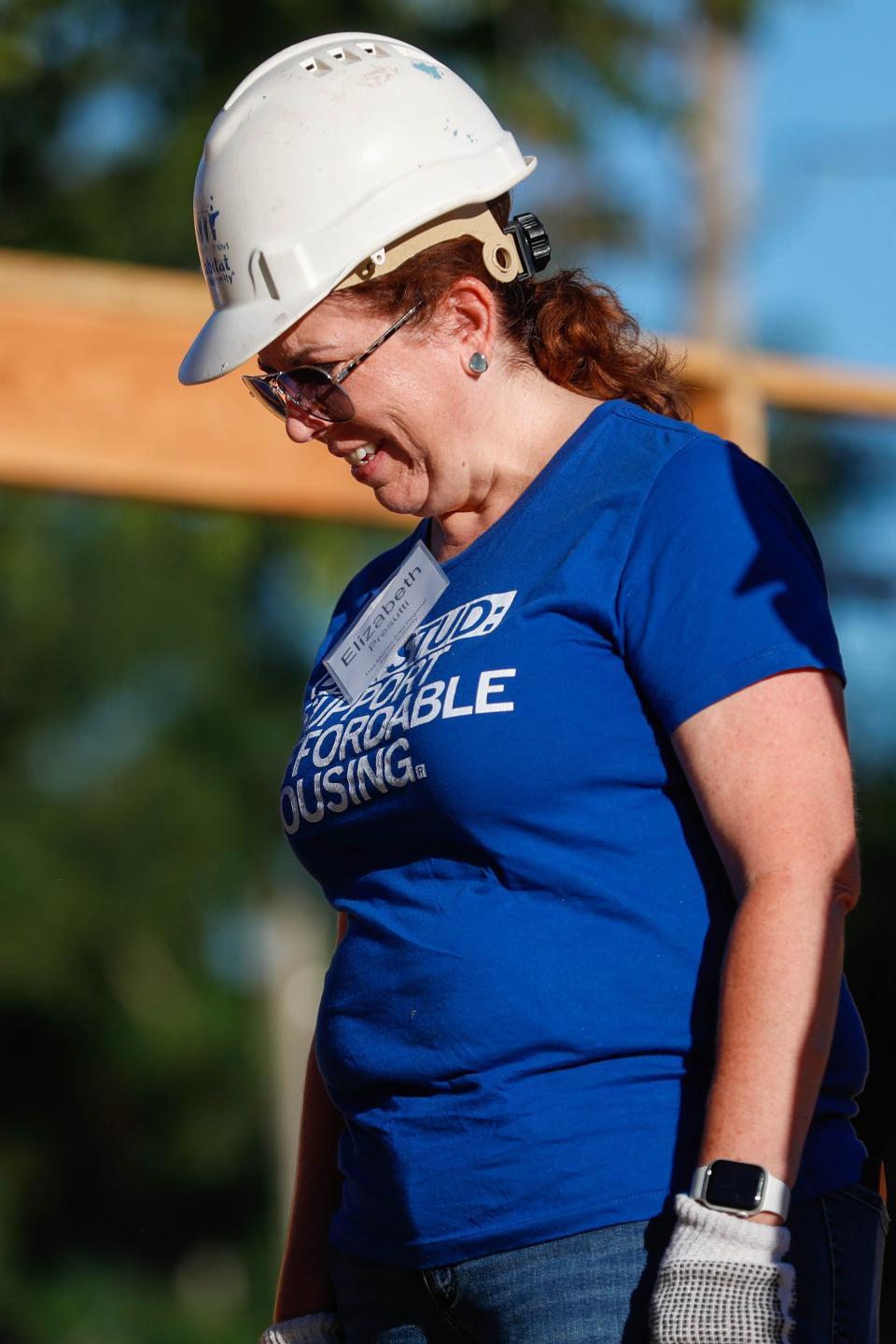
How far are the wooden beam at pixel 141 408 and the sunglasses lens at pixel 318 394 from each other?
6.05 ft

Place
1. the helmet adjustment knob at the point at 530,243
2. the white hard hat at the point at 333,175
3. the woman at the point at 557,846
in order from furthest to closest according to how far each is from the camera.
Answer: the helmet adjustment knob at the point at 530,243 < the white hard hat at the point at 333,175 < the woman at the point at 557,846

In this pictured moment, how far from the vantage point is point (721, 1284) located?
152 cm

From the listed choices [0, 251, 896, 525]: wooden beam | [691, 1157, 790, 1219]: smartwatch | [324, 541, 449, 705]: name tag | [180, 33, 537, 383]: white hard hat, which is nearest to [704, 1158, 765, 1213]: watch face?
[691, 1157, 790, 1219]: smartwatch

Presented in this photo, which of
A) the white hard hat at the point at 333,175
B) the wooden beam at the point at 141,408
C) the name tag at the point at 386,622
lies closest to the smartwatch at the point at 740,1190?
the name tag at the point at 386,622

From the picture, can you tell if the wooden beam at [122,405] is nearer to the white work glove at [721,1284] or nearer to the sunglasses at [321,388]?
the sunglasses at [321,388]

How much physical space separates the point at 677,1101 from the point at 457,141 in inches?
43.4

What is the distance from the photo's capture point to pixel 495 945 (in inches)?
67.2

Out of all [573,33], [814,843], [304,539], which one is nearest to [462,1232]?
[814,843]

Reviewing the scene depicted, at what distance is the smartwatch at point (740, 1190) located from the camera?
1.54m

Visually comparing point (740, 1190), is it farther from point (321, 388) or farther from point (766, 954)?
point (321, 388)

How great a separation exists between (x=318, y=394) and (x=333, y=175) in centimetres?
24

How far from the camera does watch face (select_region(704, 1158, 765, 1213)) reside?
5.05 ft

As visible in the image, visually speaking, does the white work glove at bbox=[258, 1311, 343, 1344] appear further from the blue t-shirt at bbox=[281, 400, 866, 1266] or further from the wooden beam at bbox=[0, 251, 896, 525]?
the wooden beam at bbox=[0, 251, 896, 525]

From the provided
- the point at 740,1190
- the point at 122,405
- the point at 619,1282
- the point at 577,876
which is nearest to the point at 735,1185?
the point at 740,1190
